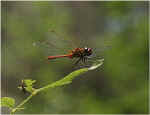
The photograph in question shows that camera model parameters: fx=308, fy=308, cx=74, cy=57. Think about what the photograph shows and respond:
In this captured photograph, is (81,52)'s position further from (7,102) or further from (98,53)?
(98,53)

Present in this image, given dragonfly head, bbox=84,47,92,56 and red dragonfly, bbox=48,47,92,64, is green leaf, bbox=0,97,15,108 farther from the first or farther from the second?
dragonfly head, bbox=84,47,92,56

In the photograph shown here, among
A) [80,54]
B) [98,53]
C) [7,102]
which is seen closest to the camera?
[7,102]

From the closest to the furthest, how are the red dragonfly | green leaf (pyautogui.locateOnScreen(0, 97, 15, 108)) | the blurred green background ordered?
green leaf (pyautogui.locateOnScreen(0, 97, 15, 108)), the red dragonfly, the blurred green background

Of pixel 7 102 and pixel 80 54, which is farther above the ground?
pixel 80 54

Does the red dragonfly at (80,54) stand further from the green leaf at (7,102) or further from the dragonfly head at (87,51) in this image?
the green leaf at (7,102)

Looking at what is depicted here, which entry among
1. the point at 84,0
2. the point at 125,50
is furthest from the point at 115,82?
the point at 84,0

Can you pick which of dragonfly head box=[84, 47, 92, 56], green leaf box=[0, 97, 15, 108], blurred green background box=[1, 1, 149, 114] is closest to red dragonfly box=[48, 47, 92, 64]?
dragonfly head box=[84, 47, 92, 56]

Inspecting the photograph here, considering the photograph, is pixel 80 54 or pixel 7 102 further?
pixel 80 54

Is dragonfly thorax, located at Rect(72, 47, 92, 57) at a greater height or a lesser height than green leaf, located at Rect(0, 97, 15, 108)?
greater

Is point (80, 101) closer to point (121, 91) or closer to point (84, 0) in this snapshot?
point (121, 91)

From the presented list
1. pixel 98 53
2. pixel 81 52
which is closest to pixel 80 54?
pixel 81 52

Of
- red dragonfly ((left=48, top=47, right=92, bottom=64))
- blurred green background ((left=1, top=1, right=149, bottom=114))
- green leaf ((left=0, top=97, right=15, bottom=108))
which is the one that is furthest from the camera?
blurred green background ((left=1, top=1, right=149, bottom=114))
